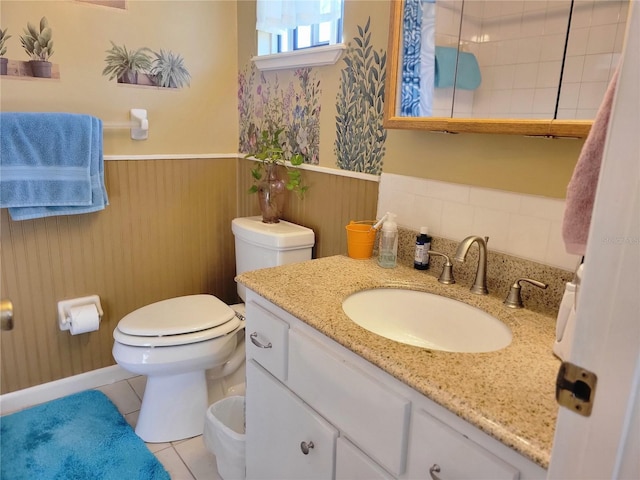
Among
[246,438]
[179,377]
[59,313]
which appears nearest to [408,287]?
[246,438]

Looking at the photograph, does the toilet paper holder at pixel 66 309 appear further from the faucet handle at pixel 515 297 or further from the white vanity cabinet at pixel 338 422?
the faucet handle at pixel 515 297

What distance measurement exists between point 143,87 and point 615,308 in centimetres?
201

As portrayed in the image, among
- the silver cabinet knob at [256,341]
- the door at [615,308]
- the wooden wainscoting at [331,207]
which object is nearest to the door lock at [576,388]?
the door at [615,308]

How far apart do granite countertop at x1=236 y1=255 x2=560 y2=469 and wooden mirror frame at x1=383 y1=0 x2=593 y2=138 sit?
0.44m

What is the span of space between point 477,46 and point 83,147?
4.77 ft

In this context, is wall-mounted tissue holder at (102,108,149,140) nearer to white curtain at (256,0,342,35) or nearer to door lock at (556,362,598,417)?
white curtain at (256,0,342,35)

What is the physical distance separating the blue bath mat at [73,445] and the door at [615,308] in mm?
1557

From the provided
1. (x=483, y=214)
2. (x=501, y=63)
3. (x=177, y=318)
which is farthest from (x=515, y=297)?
(x=177, y=318)

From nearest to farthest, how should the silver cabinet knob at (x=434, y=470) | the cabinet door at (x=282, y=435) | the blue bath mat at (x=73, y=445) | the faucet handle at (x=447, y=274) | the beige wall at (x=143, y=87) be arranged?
the silver cabinet knob at (x=434, y=470)
the cabinet door at (x=282, y=435)
the faucet handle at (x=447, y=274)
the blue bath mat at (x=73, y=445)
the beige wall at (x=143, y=87)

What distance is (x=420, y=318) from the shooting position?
1352 mm

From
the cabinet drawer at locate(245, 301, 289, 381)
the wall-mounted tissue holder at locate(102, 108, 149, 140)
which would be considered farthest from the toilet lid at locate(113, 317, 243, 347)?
the wall-mounted tissue holder at locate(102, 108, 149, 140)

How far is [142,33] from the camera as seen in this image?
2006 mm

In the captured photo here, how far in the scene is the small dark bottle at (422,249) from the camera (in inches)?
58.0

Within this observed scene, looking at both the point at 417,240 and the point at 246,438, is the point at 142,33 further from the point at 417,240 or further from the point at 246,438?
the point at 246,438
